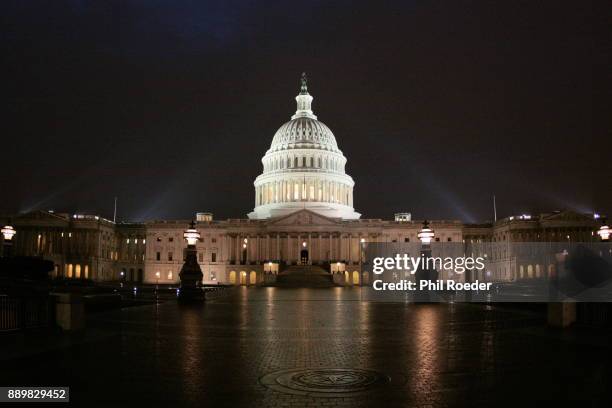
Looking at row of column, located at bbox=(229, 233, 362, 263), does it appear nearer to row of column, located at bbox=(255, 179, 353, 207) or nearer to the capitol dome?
the capitol dome

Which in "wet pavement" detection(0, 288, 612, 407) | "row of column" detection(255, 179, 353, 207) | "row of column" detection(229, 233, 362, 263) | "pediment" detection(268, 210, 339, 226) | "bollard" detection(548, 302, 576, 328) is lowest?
"wet pavement" detection(0, 288, 612, 407)

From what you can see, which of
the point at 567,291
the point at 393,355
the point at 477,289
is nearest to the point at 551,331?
the point at 567,291

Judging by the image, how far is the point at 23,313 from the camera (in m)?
19.4

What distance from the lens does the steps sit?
91625 millimetres

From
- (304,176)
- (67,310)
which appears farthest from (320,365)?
(304,176)

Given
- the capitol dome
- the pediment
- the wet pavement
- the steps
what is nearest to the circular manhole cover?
the wet pavement

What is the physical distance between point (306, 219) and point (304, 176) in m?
18.9

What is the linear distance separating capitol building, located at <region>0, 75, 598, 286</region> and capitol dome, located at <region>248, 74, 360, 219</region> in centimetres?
26

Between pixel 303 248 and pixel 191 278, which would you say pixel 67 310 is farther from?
pixel 303 248

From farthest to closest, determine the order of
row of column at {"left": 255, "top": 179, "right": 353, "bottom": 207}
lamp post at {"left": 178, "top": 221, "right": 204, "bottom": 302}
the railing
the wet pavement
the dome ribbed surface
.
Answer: the dome ribbed surface < row of column at {"left": 255, "top": 179, "right": 353, "bottom": 207} < lamp post at {"left": 178, "top": 221, "right": 204, "bottom": 302} < the railing < the wet pavement

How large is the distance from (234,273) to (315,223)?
Answer: 19269 mm

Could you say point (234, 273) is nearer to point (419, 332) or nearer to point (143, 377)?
point (419, 332)

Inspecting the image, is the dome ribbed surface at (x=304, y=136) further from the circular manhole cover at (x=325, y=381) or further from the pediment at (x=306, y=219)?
the circular manhole cover at (x=325, y=381)

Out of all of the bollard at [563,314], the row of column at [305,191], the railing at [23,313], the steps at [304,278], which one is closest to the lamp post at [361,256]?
the steps at [304,278]
